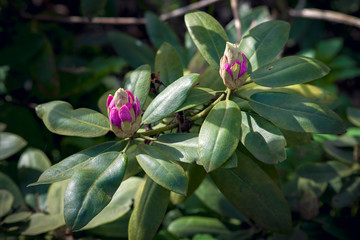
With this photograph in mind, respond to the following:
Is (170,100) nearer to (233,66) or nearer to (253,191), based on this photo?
(233,66)

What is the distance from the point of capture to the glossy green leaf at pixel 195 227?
1.35 meters

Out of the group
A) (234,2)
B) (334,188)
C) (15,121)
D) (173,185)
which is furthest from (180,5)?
(173,185)

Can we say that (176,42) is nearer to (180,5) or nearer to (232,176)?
(232,176)

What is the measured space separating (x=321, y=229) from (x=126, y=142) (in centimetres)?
83

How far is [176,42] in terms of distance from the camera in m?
1.59

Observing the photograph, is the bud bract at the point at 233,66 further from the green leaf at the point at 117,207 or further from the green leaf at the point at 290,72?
the green leaf at the point at 117,207

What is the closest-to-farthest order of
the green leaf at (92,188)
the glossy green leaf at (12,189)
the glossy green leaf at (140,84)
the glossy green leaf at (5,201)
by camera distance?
the green leaf at (92,188) < the glossy green leaf at (140,84) < the glossy green leaf at (5,201) < the glossy green leaf at (12,189)

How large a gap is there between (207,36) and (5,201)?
86 centimetres

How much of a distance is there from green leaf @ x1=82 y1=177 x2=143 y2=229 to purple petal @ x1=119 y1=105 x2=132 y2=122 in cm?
47

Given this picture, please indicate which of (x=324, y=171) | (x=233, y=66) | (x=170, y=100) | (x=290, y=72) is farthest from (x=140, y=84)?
(x=324, y=171)

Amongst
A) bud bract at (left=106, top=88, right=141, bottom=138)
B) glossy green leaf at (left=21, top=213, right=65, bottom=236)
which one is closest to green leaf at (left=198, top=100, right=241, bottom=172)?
bud bract at (left=106, top=88, right=141, bottom=138)

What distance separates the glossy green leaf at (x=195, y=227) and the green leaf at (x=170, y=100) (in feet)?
2.06

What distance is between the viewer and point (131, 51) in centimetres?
159

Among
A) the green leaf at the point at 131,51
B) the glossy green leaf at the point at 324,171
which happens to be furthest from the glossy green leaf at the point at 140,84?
the glossy green leaf at the point at 324,171
